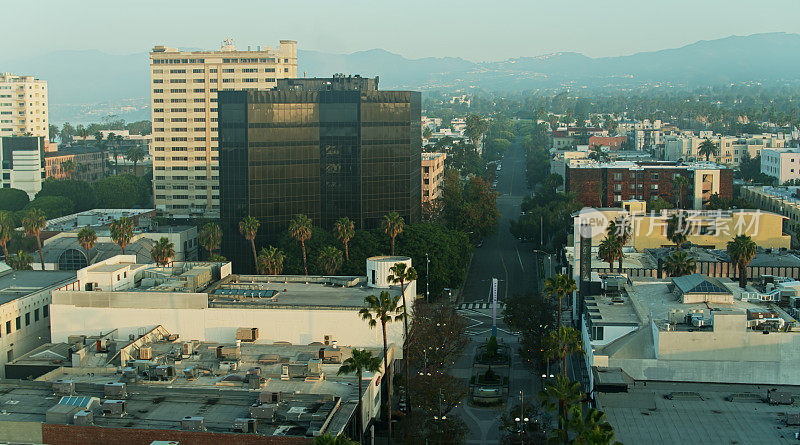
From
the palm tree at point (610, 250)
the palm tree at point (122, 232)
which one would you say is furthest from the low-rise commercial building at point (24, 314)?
the palm tree at point (610, 250)

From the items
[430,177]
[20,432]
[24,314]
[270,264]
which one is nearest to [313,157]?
[270,264]

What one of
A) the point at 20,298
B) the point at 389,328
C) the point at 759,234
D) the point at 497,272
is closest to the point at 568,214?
the point at 497,272

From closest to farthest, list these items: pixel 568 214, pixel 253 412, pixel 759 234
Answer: pixel 253 412
pixel 759 234
pixel 568 214

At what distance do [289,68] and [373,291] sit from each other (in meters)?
113

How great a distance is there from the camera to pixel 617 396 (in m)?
63.4

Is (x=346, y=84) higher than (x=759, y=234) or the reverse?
higher

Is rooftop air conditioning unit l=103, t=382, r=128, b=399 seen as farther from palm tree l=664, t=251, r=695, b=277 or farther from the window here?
palm tree l=664, t=251, r=695, b=277

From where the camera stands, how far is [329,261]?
10456 centimetres

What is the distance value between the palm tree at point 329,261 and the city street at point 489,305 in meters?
15.4

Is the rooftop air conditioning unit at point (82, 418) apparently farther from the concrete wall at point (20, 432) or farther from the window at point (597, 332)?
the window at point (597, 332)

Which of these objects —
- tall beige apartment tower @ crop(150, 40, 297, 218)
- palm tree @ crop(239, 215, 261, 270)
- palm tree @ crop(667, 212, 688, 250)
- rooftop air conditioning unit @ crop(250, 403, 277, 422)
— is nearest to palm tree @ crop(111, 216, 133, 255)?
palm tree @ crop(239, 215, 261, 270)

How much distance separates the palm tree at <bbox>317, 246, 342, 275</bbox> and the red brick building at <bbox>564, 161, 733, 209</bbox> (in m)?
73.1

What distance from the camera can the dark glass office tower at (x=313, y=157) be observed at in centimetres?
11944

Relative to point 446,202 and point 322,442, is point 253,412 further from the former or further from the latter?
point 446,202
